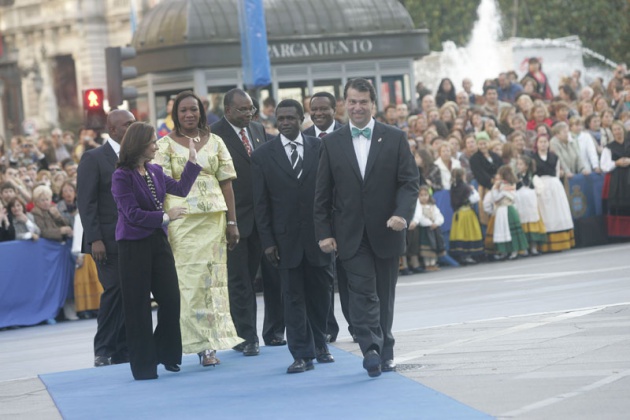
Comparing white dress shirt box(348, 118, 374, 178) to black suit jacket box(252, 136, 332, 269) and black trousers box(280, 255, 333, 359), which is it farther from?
black trousers box(280, 255, 333, 359)

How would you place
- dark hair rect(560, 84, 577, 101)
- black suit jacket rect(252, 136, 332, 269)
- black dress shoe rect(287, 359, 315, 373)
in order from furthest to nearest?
dark hair rect(560, 84, 577, 101)
black suit jacket rect(252, 136, 332, 269)
black dress shoe rect(287, 359, 315, 373)

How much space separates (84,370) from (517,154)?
1171 centimetres

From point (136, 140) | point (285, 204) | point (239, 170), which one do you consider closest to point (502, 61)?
point (239, 170)

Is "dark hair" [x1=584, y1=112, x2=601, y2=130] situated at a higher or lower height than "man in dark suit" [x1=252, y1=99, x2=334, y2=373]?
higher

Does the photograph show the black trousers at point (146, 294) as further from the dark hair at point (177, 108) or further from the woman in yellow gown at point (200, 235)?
the dark hair at point (177, 108)

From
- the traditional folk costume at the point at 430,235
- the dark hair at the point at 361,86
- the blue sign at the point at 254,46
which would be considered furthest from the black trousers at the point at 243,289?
the blue sign at the point at 254,46

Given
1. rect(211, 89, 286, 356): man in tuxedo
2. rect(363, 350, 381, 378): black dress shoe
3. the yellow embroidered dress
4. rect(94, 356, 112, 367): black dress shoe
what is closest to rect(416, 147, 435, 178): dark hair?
rect(211, 89, 286, 356): man in tuxedo

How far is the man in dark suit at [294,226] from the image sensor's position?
11734mm

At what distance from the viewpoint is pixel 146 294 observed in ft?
38.7

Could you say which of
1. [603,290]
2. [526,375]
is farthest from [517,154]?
[526,375]

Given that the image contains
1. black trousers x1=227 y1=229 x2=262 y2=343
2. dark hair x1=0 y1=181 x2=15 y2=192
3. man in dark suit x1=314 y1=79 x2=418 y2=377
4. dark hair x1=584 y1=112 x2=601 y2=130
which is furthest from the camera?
dark hair x1=584 y1=112 x2=601 y2=130

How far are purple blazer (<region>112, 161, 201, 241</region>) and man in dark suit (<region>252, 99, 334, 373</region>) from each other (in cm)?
Result: 69

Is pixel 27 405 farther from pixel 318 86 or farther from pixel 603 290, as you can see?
pixel 318 86

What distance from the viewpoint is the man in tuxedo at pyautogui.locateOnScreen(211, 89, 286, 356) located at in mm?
12922
